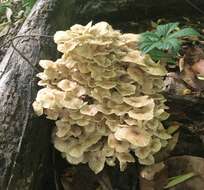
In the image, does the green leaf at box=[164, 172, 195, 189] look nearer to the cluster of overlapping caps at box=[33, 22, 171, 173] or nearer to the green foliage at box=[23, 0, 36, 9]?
the cluster of overlapping caps at box=[33, 22, 171, 173]

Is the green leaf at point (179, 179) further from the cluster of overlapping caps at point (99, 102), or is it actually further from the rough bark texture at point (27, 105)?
the rough bark texture at point (27, 105)

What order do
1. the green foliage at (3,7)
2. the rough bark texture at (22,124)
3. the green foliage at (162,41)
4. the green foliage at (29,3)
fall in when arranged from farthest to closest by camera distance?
the green foliage at (3,7)
the green foliage at (29,3)
the green foliage at (162,41)
the rough bark texture at (22,124)

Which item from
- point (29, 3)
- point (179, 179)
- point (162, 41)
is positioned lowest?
point (179, 179)

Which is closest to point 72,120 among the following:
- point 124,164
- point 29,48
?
point 124,164

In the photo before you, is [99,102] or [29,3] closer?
[99,102]

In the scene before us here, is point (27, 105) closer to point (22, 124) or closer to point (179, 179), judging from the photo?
point (22, 124)

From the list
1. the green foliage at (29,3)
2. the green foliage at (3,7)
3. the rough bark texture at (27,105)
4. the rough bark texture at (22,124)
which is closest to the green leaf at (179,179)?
the rough bark texture at (27,105)

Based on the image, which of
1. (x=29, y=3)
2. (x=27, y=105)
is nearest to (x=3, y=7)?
(x=29, y=3)
